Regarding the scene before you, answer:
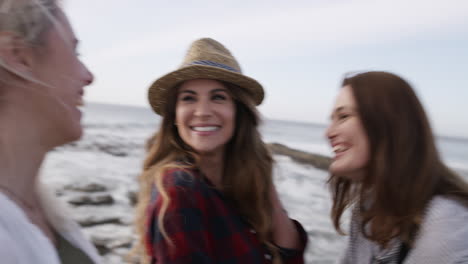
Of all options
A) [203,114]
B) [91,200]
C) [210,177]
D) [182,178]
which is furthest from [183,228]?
[91,200]

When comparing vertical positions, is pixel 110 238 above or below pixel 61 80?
below

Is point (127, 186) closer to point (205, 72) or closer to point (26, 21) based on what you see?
point (205, 72)

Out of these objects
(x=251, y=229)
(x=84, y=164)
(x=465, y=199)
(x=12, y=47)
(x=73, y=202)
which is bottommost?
(x=84, y=164)

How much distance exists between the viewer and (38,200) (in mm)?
1076

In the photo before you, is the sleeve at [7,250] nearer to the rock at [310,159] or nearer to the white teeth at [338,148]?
the white teeth at [338,148]

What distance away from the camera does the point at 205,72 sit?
2.09 m

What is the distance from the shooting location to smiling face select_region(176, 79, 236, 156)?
2.11 m

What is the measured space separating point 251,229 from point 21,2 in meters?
1.62

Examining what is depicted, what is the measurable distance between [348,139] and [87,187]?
7163mm

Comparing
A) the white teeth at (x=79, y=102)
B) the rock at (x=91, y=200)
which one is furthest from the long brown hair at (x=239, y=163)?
the rock at (x=91, y=200)

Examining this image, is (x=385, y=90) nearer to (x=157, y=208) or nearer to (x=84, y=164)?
(x=157, y=208)

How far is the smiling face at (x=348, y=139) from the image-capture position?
158cm

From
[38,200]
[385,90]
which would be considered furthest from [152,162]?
[385,90]

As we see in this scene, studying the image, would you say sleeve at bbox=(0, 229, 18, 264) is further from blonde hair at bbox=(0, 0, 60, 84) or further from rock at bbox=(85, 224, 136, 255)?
rock at bbox=(85, 224, 136, 255)
